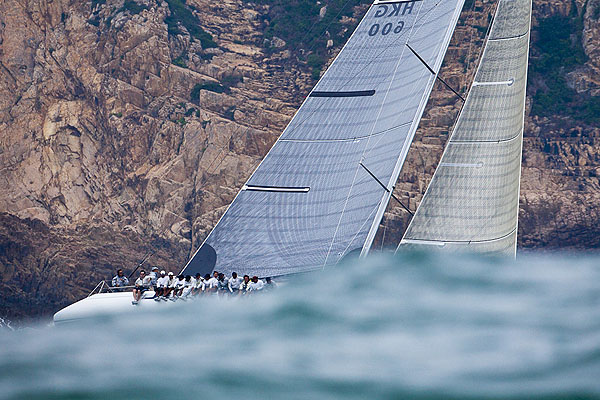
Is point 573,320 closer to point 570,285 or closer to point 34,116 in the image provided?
point 570,285

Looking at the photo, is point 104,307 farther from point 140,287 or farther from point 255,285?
point 255,285

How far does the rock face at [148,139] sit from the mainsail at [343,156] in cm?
896

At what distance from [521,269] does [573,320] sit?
2151mm

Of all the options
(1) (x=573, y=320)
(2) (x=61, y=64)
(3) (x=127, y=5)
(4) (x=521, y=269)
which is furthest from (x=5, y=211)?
(1) (x=573, y=320)

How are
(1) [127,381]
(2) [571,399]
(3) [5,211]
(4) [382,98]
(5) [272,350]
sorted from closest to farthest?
(2) [571,399], (1) [127,381], (5) [272,350], (4) [382,98], (3) [5,211]

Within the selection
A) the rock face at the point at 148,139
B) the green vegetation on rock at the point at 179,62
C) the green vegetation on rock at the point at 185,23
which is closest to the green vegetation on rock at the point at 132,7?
the rock face at the point at 148,139

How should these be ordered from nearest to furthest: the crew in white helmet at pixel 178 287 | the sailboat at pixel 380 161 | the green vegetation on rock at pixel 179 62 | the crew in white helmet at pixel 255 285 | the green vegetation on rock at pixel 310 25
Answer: the crew in white helmet at pixel 255 285 → the sailboat at pixel 380 161 → the crew in white helmet at pixel 178 287 → the green vegetation on rock at pixel 179 62 → the green vegetation on rock at pixel 310 25

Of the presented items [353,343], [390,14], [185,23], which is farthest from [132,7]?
[353,343]

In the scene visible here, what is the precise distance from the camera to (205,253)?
12617mm

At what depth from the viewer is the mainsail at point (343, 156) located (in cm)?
1174

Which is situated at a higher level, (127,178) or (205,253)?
(205,253)

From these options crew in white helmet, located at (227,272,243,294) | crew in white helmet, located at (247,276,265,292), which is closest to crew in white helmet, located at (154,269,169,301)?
crew in white helmet, located at (227,272,243,294)

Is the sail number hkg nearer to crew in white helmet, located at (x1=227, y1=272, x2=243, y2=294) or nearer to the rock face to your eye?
crew in white helmet, located at (x1=227, y1=272, x2=243, y2=294)

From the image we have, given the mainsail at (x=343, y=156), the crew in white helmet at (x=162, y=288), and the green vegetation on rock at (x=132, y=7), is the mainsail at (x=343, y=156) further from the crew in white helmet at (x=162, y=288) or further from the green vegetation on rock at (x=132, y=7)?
the green vegetation on rock at (x=132, y=7)
